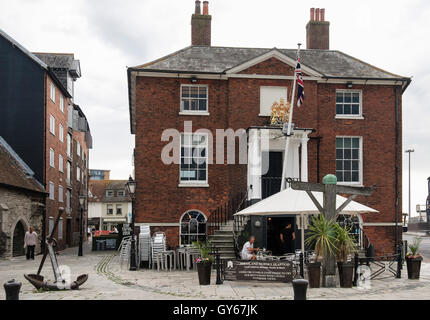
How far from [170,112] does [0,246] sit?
35.0ft

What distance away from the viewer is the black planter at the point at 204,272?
1396 cm

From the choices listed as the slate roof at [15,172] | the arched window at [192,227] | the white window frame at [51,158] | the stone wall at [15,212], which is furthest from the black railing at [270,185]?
the white window frame at [51,158]

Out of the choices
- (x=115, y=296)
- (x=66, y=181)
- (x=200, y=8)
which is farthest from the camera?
(x=66, y=181)

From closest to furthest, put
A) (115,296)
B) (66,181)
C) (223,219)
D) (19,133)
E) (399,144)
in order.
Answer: (115,296)
(223,219)
(399,144)
(19,133)
(66,181)

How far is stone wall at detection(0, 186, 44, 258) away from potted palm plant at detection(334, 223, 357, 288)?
17.2m

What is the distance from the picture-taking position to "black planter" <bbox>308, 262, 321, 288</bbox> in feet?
43.3

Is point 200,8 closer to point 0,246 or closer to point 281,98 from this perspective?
point 281,98

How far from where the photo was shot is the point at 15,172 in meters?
27.8

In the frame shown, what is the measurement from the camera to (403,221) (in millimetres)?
24750

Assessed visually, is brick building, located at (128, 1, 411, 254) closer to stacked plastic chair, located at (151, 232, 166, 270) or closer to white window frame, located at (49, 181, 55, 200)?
stacked plastic chair, located at (151, 232, 166, 270)

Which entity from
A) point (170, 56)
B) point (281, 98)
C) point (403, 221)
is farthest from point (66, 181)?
point (403, 221)

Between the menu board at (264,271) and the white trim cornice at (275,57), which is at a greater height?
the white trim cornice at (275,57)

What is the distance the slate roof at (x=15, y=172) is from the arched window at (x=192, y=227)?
8.97 meters

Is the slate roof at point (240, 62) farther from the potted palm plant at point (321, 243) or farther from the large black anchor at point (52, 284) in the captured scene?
the large black anchor at point (52, 284)
